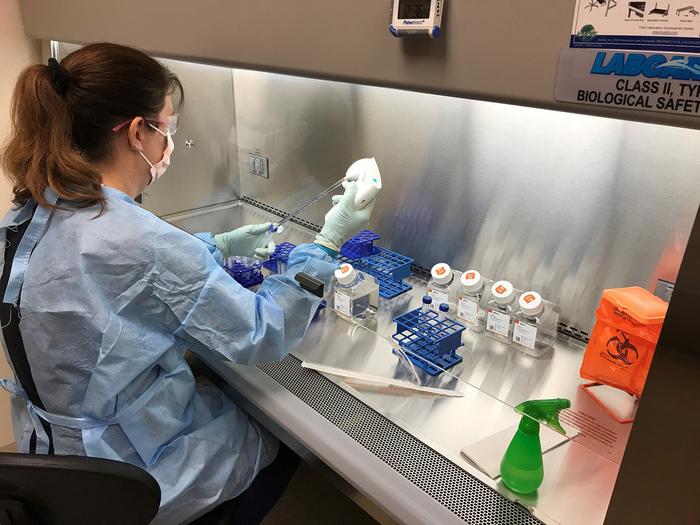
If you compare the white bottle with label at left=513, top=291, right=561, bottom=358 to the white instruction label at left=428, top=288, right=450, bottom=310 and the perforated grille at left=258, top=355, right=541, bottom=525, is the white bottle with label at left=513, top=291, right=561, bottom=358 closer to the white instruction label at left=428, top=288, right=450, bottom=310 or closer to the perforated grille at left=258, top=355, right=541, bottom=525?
the white instruction label at left=428, top=288, right=450, bottom=310

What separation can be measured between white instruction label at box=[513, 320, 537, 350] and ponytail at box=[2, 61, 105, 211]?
0.96 m

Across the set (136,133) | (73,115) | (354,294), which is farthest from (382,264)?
(73,115)

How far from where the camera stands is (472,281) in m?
1.42

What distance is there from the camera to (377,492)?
0.98 meters

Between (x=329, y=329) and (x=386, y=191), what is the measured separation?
0.50 m

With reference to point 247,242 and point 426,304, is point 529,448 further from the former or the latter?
point 247,242

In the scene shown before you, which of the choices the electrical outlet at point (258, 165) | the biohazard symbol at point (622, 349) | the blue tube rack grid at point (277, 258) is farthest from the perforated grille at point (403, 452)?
the electrical outlet at point (258, 165)

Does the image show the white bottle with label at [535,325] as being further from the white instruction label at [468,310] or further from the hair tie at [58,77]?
the hair tie at [58,77]

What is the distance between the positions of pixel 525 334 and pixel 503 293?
11 centimetres

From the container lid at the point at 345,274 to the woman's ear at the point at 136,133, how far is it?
0.58 m

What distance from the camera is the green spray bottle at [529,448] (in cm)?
95

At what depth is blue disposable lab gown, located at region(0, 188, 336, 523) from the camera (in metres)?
1.00

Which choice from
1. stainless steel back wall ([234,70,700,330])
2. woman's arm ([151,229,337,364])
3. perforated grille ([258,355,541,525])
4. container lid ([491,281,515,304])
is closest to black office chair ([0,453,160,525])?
woman's arm ([151,229,337,364])

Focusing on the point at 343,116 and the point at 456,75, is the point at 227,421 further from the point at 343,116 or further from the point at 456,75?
the point at 343,116
